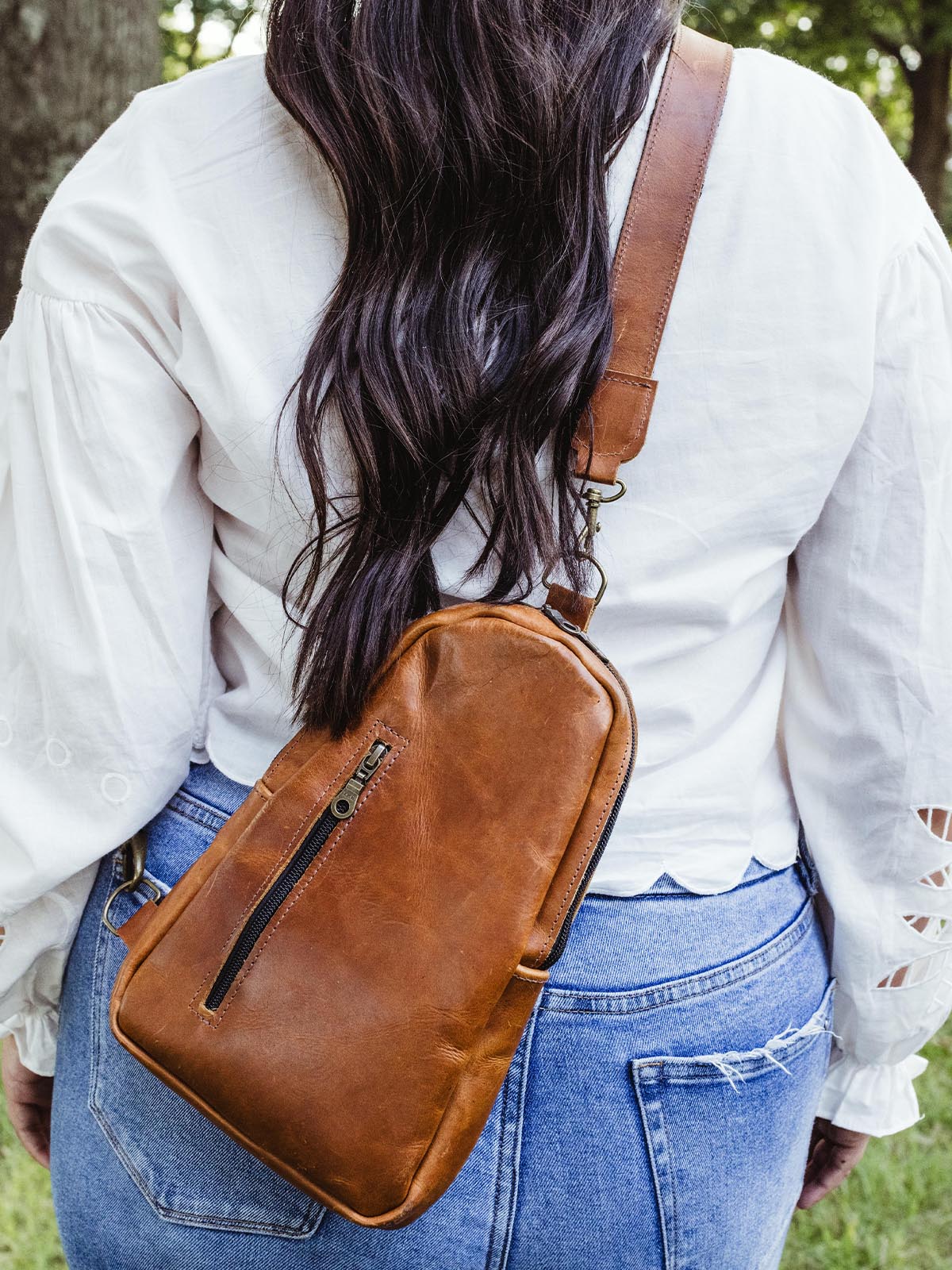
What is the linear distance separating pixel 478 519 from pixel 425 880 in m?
0.32

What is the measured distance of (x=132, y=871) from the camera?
117cm

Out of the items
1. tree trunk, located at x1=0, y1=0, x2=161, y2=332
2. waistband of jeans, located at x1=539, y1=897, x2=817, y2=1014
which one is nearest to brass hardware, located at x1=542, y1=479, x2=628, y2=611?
waistband of jeans, located at x1=539, y1=897, x2=817, y2=1014

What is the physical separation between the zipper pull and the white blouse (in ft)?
0.59

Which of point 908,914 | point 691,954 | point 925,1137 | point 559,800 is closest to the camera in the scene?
point 559,800

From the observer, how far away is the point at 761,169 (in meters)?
0.99

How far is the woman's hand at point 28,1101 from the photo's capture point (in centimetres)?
144

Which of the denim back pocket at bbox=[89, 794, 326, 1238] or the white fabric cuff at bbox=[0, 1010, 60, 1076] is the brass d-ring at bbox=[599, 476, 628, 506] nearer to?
the denim back pocket at bbox=[89, 794, 326, 1238]

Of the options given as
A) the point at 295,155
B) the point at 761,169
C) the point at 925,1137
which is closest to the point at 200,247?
the point at 295,155

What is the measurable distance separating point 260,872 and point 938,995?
86cm

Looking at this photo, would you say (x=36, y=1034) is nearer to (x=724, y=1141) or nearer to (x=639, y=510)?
(x=724, y=1141)

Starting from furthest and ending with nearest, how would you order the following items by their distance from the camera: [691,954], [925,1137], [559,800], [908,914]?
[925,1137] → [908,914] → [691,954] → [559,800]

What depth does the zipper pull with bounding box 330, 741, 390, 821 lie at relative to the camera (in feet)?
3.17

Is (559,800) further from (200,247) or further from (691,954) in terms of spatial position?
(200,247)

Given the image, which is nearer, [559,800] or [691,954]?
[559,800]
